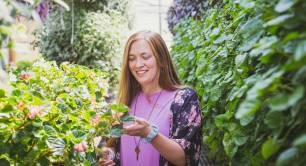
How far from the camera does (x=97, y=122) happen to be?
1.58m

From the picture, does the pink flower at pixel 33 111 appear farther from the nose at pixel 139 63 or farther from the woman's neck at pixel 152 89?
the woman's neck at pixel 152 89

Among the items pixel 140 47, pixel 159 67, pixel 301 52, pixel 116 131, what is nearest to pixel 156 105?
pixel 159 67

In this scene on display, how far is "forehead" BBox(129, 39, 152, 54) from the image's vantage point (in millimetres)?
2100

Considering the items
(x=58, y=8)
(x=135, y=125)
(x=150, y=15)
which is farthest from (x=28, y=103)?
(x=150, y=15)

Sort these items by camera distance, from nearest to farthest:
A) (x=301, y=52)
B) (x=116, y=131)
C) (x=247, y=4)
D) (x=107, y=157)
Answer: (x=301, y=52)
(x=247, y=4)
(x=116, y=131)
(x=107, y=157)

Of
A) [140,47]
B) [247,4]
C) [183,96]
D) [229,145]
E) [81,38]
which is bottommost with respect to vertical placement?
[229,145]

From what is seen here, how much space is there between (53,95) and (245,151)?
1109 mm

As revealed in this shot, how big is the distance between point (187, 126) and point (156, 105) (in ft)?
0.78

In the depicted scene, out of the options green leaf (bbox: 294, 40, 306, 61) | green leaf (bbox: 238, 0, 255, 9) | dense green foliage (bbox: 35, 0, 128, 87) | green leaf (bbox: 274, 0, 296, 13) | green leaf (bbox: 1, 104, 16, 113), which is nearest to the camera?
green leaf (bbox: 294, 40, 306, 61)

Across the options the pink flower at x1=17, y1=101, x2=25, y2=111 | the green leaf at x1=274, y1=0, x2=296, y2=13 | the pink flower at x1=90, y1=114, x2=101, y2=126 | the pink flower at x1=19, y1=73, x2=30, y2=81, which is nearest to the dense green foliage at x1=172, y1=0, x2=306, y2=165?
the green leaf at x1=274, y1=0, x2=296, y2=13

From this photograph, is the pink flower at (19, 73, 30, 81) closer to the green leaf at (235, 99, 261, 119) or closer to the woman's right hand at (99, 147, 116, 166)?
the woman's right hand at (99, 147, 116, 166)

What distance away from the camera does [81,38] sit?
243 inches

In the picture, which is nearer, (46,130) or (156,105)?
(46,130)

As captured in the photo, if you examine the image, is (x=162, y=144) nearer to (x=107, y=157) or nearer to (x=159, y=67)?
(x=107, y=157)
